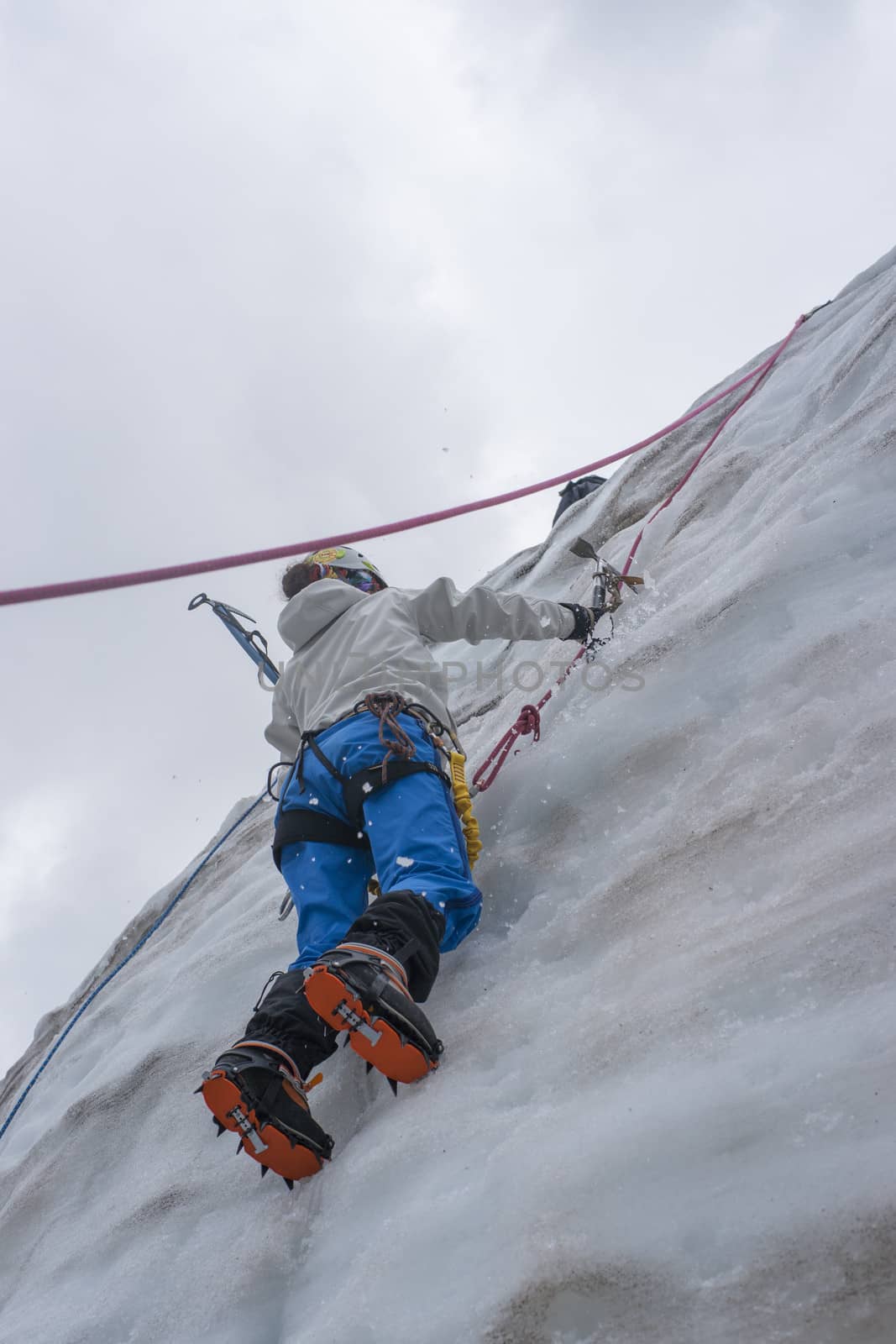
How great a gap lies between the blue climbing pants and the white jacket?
16 cm

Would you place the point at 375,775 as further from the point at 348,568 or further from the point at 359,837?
the point at 348,568

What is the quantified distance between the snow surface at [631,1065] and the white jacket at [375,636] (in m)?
0.39

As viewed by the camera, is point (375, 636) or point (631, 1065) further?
point (375, 636)

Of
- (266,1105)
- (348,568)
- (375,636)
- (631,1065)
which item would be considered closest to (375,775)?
(375,636)

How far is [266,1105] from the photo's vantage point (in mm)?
1845

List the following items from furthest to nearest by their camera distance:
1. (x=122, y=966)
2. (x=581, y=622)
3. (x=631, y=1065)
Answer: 1. (x=122, y=966)
2. (x=581, y=622)
3. (x=631, y=1065)

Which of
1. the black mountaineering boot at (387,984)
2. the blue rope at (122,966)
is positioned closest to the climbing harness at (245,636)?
the blue rope at (122,966)

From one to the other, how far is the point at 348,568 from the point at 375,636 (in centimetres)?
61

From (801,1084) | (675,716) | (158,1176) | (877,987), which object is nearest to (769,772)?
(675,716)

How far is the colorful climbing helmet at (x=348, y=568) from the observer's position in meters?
3.28

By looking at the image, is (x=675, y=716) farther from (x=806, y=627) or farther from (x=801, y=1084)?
(x=801, y=1084)

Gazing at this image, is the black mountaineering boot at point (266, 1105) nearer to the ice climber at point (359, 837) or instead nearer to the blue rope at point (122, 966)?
the ice climber at point (359, 837)

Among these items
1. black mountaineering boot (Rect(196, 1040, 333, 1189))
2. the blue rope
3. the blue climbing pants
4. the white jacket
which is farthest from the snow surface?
the blue rope

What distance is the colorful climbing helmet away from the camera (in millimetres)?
3279
